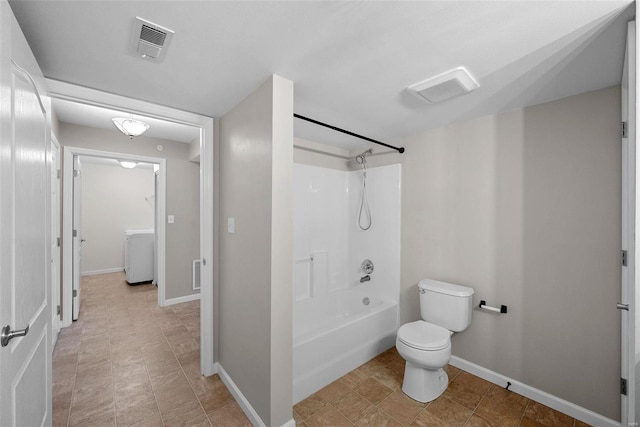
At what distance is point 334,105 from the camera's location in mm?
2066

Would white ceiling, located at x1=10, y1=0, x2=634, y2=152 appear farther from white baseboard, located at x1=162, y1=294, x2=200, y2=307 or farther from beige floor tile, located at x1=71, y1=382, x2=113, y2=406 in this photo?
white baseboard, located at x1=162, y1=294, x2=200, y2=307

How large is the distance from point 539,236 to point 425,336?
114 centimetres

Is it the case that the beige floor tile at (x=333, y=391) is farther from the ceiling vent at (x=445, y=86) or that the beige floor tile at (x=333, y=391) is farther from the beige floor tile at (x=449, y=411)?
the ceiling vent at (x=445, y=86)

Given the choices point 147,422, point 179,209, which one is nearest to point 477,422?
point 147,422

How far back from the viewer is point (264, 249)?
168 cm

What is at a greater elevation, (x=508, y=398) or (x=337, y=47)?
(x=337, y=47)

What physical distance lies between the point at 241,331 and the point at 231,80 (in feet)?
5.64

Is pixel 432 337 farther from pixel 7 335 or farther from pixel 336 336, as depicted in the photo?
pixel 7 335

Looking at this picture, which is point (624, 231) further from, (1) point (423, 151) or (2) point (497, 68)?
Result: (1) point (423, 151)

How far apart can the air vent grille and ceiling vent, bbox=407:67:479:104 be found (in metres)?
1.43

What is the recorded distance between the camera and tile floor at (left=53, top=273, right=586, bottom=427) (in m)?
1.81

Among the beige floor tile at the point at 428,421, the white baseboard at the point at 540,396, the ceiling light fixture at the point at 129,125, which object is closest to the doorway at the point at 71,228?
the ceiling light fixture at the point at 129,125

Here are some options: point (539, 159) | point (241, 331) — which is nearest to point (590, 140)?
point (539, 159)

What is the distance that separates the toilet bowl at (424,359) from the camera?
1933 mm
